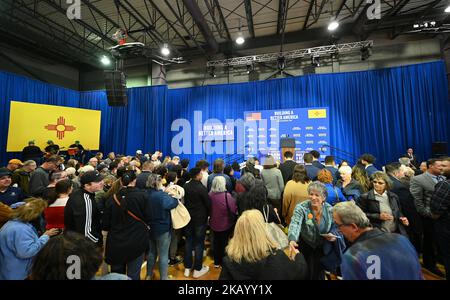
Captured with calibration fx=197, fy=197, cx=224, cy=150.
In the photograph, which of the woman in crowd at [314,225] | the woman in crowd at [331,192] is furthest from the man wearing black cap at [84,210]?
the woman in crowd at [331,192]

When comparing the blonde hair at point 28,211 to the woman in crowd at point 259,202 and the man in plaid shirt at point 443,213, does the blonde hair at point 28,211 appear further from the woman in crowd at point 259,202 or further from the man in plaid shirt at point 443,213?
the man in plaid shirt at point 443,213

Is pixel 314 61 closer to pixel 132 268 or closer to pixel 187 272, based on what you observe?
pixel 187 272

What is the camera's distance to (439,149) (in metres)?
6.20

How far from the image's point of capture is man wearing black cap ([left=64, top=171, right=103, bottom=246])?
1.76 meters

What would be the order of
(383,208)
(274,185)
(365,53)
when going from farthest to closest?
(365,53), (274,185), (383,208)

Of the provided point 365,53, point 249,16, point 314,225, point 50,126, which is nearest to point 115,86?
point 50,126

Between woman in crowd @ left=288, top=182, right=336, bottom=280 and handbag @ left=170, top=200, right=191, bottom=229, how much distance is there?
127 cm

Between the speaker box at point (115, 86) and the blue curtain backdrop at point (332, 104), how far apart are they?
2.34 m

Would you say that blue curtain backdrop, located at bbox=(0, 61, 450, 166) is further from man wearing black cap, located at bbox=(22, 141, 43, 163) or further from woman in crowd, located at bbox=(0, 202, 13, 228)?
woman in crowd, located at bbox=(0, 202, 13, 228)

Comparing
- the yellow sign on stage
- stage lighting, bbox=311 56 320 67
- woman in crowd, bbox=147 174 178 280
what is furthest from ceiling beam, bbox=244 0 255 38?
woman in crowd, bbox=147 174 178 280

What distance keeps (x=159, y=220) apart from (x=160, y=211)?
0.13 meters

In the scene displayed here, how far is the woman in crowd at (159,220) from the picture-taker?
7.07ft
